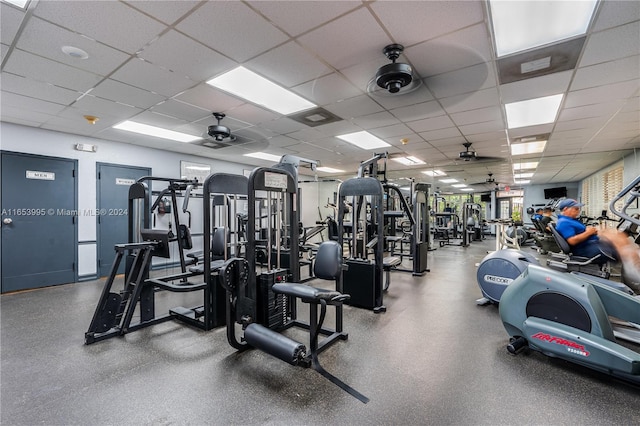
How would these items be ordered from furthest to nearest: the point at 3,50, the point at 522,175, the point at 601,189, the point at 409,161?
the point at 522,175 < the point at 601,189 < the point at 409,161 < the point at 3,50

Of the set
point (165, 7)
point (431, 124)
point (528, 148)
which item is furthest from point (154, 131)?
point (528, 148)

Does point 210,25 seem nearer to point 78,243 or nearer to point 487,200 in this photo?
point 78,243

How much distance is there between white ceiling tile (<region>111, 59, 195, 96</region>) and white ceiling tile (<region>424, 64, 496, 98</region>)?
9.40 ft

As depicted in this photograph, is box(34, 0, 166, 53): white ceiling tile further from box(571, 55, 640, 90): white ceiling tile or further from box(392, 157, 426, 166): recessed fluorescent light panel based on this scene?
box(392, 157, 426, 166): recessed fluorescent light panel

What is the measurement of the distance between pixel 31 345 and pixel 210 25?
11.0ft

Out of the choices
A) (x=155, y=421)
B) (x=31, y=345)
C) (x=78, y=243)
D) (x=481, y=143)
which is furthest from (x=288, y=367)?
(x=481, y=143)

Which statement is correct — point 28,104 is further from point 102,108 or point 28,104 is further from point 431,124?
point 431,124

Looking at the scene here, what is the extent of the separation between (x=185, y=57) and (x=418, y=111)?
10.5 ft

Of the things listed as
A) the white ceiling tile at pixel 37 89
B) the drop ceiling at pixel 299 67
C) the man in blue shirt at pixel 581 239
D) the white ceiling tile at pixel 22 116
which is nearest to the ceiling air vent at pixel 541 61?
the drop ceiling at pixel 299 67

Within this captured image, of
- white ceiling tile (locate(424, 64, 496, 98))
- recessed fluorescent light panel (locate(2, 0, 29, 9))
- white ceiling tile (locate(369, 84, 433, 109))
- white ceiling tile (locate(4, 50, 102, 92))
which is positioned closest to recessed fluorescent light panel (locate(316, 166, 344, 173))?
white ceiling tile (locate(369, 84, 433, 109))

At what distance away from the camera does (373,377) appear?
2168 mm

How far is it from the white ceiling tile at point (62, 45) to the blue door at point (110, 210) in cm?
336

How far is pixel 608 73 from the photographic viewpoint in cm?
312

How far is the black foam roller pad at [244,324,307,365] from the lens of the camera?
2.04 metres
